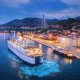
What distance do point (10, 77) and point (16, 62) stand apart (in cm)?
527

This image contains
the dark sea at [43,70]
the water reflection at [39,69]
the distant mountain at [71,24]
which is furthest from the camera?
the distant mountain at [71,24]

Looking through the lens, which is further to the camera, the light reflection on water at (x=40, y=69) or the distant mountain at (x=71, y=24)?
the distant mountain at (x=71, y=24)

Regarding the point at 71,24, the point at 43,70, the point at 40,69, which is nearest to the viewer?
the point at 43,70

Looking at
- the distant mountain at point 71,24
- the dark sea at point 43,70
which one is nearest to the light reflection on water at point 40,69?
the dark sea at point 43,70

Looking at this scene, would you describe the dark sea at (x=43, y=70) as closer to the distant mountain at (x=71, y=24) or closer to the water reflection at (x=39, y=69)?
the water reflection at (x=39, y=69)

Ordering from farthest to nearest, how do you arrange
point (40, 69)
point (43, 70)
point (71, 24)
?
point (71, 24) → point (40, 69) → point (43, 70)

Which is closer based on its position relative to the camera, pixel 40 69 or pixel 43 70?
pixel 43 70

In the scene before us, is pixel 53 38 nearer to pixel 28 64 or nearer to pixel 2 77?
pixel 28 64

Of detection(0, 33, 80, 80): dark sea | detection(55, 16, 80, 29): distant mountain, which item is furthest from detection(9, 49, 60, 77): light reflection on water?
detection(55, 16, 80, 29): distant mountain

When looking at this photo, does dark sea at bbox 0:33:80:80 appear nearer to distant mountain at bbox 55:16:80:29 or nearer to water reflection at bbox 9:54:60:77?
water reflection at bbox 9:54:60:77

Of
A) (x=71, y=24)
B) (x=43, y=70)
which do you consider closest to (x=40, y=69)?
(x=43, y=70)

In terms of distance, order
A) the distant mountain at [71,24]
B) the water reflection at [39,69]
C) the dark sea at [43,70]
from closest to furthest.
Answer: the dark sea at [43,70] < the water reflection at [39,69] < the distant mountain at [71,24]

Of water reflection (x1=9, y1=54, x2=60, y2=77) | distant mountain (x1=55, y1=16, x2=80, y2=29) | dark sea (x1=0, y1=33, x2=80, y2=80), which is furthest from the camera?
distant mountain (x1=55, y1=16, x2=80, y2=29)

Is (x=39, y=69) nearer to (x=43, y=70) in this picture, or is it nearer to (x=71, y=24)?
(x=43, y=70)
